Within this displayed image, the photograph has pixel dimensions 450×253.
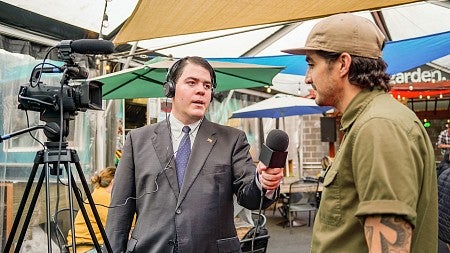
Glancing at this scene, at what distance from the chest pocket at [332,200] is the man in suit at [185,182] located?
0.51 meters

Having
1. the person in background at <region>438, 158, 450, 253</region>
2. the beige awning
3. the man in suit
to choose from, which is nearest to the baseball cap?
the man in suit

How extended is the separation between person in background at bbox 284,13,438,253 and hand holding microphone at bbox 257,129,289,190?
21cm

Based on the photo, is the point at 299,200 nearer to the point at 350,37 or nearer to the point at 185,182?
the point at 185,182

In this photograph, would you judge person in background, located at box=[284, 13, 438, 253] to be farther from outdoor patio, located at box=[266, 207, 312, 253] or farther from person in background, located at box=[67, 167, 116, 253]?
outdoor patio, located at box=[266, 207, 312, 253]

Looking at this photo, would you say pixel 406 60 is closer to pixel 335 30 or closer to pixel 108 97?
pixel 108 97

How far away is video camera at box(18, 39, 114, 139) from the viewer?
77.1 inches

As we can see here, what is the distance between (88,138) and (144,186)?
3.97 meters

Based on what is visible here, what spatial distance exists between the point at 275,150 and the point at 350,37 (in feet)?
1.52

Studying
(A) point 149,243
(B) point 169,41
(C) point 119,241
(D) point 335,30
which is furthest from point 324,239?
(B) point 169,41

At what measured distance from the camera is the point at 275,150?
1618 millimetres

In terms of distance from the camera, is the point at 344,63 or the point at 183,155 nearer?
the point at 344,63

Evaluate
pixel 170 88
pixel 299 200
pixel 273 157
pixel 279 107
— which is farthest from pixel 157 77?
pixel 299 200

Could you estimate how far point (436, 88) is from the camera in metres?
9.36

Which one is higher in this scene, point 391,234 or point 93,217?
point 391,234
